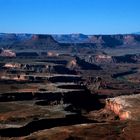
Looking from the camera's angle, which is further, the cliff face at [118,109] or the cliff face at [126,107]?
the cliff face at [118,109]

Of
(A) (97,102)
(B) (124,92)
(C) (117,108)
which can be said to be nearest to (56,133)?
(C) (117,108)

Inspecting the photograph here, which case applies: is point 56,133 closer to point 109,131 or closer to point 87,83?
point 109,131

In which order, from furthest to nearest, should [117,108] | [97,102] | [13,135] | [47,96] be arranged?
[97,102], [47,96], [117,108], [13,135]

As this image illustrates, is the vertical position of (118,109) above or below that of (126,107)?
below

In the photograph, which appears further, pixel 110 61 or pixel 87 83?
pixel 110 61

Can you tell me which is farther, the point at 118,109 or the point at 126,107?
the point at 118,109

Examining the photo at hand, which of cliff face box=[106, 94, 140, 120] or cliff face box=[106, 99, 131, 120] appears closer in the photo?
cliff face box=[106, 94, 140, 120]

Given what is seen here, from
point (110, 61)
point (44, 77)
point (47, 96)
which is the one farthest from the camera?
point (110, 61)

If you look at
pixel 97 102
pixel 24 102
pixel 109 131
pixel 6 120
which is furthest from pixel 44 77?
pixel 109 131
